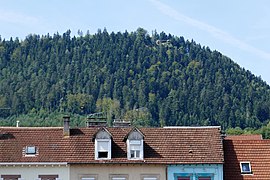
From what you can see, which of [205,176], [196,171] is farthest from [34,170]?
[205,176]

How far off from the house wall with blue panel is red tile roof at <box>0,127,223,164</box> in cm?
46

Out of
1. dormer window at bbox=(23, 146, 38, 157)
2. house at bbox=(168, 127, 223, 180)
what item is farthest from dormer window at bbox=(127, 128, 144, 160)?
dormer window at bbox=(23, 146, 38, 157)

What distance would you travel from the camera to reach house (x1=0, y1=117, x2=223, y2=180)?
169 ft

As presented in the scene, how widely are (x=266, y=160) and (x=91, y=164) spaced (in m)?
12.8

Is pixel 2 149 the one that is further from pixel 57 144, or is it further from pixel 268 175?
pixel 268 175

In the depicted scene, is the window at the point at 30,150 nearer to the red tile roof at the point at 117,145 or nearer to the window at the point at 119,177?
the red tile roof at the point at 117,145

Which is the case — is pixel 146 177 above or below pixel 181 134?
below

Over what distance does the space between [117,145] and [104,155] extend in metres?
1.34

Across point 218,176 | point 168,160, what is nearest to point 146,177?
point 168,160

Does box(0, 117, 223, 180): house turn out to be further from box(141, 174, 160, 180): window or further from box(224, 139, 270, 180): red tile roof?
box(224, 139, 270, 180): red tile roof

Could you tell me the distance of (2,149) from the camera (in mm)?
52031

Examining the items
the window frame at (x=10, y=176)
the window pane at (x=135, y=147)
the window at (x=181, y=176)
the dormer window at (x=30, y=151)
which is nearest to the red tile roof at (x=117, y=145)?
the dormer window at (x=30, y=151)

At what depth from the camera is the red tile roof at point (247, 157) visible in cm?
5272

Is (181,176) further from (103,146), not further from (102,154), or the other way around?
(103,146)
